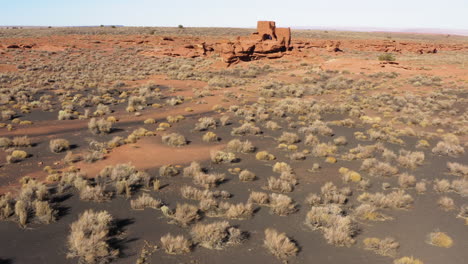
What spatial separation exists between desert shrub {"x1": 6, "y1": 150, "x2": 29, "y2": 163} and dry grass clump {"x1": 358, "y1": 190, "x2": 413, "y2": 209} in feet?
42.2

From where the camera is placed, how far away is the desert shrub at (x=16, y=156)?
1098 centimetres

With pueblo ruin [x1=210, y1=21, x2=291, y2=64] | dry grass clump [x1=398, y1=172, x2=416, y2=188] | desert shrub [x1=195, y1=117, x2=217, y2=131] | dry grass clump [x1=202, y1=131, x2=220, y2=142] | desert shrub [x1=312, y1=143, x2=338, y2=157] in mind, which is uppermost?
pueblo ruin [x1=210, y1=21, x2=291, y2=64]

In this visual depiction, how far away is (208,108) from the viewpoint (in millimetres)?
20094

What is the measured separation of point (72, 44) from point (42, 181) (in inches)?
2117

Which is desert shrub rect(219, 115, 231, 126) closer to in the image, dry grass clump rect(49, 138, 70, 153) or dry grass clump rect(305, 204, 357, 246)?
dry grass clump rect(49, 138, 70, 153)

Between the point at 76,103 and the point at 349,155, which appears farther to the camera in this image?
the point at 76,103

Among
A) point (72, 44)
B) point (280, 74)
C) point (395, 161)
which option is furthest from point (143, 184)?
point (72, 44)

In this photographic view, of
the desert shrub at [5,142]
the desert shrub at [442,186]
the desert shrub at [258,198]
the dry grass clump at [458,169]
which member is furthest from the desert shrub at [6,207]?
the dry grass clump at [458,169]

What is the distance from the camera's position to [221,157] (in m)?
11.5

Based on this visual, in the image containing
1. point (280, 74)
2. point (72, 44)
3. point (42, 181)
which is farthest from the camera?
point (72, 44)

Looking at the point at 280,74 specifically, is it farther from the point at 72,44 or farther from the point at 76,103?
the point at 72,44

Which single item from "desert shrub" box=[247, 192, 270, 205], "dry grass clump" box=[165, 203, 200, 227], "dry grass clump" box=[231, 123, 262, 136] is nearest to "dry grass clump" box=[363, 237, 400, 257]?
"desert shrub" box=[247, 192, 270, 205]

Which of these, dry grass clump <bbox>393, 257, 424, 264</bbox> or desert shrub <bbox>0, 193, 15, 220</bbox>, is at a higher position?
desert shrub <bbox>0, 193, 15, 220</bbox>

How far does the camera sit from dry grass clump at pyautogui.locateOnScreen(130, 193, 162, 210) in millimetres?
8011
